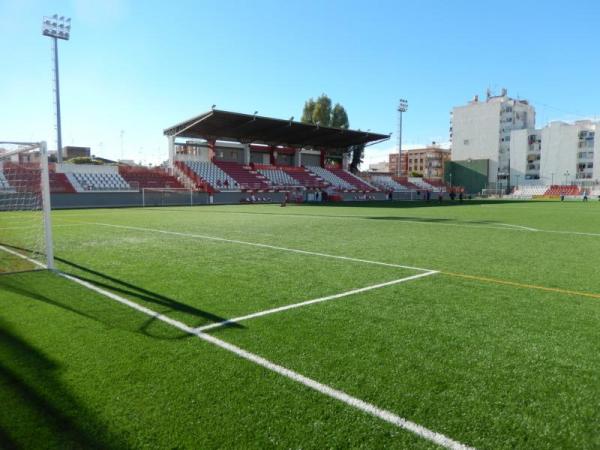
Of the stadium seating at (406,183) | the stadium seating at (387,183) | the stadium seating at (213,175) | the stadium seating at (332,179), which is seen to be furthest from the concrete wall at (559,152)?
the stadium seating at (213,175)

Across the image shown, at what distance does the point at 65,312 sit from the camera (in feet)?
15.9

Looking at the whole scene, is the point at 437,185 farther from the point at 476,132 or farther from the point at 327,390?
the point at 327,390

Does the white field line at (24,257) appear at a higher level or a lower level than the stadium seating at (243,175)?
lower

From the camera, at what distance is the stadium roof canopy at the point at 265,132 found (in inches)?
1754

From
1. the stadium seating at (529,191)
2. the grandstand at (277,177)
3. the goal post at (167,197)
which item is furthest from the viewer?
the stadium seating at (529,191)

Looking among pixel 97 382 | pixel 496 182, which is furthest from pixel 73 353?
pixel 496 182

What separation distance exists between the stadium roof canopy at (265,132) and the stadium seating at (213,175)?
334cm

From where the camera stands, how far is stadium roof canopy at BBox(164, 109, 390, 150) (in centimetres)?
4456

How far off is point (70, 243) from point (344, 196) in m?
Result: 42.3

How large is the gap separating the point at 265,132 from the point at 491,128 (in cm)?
6482

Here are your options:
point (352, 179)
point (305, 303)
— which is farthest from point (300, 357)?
point (352, 179)

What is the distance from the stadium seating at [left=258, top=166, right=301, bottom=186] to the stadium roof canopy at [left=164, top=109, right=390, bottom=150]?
14.2ft

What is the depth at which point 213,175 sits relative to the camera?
153 feet

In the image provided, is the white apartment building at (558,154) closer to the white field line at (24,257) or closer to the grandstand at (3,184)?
the grandstand at (3,184)
